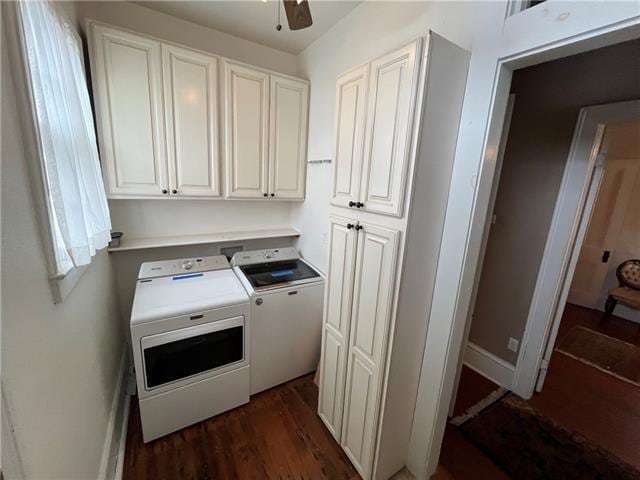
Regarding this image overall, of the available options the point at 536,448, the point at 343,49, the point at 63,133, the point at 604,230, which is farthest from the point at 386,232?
the point at 604,230

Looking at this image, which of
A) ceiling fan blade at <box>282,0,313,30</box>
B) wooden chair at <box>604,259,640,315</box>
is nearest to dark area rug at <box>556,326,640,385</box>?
wooden chair at <box>604,259,640,315</box>

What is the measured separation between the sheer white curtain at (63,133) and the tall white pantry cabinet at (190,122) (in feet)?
1.10

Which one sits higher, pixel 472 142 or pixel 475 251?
pixel 472 142

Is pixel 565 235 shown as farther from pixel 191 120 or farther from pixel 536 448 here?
pixel 191 120

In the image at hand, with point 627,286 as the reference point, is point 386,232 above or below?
above

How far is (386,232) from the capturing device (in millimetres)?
1211

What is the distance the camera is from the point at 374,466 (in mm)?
1423

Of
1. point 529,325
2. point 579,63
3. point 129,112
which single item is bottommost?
point 529,325

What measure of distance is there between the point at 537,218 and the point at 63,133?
9.03ft

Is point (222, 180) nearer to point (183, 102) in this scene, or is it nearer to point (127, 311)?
point (183, 102)

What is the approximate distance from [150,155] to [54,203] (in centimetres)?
109

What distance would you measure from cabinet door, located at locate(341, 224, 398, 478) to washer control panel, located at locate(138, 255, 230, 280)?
4.17 ft

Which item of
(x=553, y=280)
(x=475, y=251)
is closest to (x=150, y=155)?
(x=475, y=251)

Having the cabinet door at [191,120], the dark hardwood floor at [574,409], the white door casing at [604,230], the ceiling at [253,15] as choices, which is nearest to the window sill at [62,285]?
the cabinet door at [191,120]
